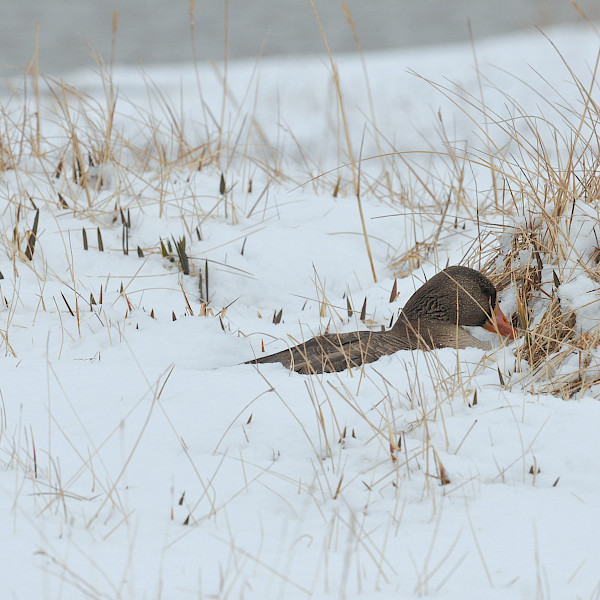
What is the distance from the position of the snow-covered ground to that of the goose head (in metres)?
0.19

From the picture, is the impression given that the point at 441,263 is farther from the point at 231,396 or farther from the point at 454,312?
the point at 231,396

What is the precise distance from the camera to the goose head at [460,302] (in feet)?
13.0

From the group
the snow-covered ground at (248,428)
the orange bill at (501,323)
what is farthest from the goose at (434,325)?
the snow-covered ground at (248,428)

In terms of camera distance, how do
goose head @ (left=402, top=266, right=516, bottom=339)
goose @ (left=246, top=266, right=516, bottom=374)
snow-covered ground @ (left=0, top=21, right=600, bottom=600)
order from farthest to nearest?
goose head @ (left=402, top=266, right=516, bottom=339), goose @ (left=246, top=266, right=516, bottom=374), snow-covered ground @ (left=0, top=21, right=600, bottom=600)

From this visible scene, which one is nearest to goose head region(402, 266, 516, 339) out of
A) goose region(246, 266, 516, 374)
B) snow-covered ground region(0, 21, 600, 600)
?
goose region(246, 266, 516, 374)

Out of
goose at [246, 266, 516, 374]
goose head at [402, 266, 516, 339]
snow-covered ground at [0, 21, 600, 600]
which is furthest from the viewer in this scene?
goose head at [402, 266, 516, 339]

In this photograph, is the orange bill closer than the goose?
No

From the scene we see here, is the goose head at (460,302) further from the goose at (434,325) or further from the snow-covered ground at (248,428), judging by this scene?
the snow-covered ground at (248,428)

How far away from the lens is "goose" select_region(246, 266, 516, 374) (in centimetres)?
361

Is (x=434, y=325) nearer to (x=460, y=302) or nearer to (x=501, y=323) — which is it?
(x=460, y=302)

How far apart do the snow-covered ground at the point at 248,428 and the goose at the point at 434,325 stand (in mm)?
165

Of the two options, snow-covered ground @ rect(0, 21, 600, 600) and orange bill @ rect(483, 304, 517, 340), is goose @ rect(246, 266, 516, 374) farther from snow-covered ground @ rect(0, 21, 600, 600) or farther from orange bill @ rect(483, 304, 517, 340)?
snow-covered ground @ rect(0, 21, 600, 600)

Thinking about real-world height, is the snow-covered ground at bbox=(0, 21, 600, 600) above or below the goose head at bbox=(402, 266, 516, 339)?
below

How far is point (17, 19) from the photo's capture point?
1619 cm
